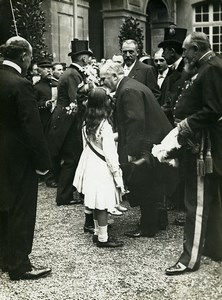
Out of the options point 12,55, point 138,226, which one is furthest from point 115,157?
point 12,55

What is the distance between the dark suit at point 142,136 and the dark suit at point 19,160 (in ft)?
3.92

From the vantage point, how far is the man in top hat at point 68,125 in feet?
24.4

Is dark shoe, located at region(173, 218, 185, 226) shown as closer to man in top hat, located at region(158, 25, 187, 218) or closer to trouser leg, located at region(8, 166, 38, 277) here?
man in top hat, located at region(158, 25, 187, 218)

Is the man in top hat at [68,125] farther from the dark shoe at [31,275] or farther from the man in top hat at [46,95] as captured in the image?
the dark shoe at [31,275]

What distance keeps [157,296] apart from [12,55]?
2.22 meters

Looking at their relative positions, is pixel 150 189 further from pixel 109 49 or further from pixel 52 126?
pixel 109 49

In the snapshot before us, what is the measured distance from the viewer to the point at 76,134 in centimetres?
766

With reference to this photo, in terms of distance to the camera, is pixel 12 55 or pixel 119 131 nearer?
pixel 12 55

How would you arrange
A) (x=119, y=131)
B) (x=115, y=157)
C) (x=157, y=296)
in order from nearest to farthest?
(x=157, y=296) → (x=115, y=157) → (x=119, y=131)

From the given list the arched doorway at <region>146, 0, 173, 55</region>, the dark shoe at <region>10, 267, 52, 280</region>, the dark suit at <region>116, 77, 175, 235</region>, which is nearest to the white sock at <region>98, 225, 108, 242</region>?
the dark suit at <region>116, 77, 175, 235</region>

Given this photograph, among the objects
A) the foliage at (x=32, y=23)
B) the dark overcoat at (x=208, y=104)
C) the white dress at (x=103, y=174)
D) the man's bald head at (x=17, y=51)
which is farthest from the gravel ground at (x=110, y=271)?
the foliage at (x=32, y=23)

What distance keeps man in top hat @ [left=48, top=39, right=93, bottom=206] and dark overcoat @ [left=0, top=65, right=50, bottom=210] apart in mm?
2884

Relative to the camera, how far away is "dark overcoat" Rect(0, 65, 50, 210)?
434 cm

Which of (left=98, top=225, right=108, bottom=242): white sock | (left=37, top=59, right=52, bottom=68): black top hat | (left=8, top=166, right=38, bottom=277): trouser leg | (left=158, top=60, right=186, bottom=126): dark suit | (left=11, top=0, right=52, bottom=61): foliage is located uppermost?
(left=11, top=0, right=52, bottom=61): foliage
